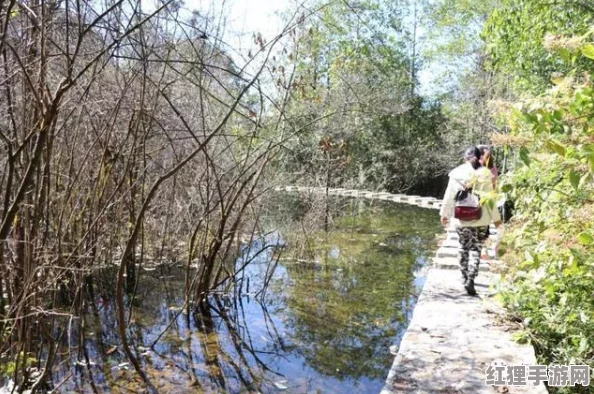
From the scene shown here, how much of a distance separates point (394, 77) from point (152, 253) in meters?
13.1

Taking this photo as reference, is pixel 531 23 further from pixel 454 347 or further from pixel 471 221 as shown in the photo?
pixel 454 347

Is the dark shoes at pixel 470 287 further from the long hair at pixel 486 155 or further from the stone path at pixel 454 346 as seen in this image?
the long hair at pixel 486 155

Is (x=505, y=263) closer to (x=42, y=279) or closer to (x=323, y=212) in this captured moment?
(x=42, y=279)

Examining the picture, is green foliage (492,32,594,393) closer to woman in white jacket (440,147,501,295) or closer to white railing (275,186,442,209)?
woman in white jacket (440,147,501,295)

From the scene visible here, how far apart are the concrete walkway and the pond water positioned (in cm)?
55

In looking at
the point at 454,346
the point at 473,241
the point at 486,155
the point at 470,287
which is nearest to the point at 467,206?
the point at 473,241

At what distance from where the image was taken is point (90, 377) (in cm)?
402

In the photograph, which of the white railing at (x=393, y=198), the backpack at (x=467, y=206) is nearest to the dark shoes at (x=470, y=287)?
the backpack at (x=467, y=206)

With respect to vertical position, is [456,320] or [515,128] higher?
[515,128]

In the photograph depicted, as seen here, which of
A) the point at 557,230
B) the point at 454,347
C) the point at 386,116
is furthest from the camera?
the point at 386,116

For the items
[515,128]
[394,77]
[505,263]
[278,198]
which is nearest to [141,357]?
[505,263]

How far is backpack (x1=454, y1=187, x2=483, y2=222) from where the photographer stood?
462 cm

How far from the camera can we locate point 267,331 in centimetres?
525

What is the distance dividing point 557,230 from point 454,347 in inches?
47.2
